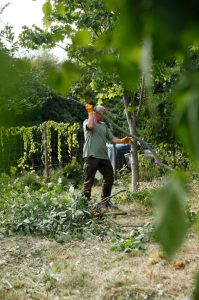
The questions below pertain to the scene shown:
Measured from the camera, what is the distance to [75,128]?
13.5 meters

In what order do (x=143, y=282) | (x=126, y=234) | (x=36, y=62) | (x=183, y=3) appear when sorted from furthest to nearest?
(x=126, y=234), (x=143, y=282), (x=36, y=62), (x=183, y=3)

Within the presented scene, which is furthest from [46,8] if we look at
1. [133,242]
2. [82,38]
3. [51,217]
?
[51,217]

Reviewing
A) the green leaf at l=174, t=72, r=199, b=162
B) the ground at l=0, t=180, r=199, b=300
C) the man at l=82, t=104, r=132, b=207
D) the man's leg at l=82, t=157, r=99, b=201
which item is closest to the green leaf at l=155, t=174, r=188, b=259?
the green leaf at l=174, t=72, r=199, b=162

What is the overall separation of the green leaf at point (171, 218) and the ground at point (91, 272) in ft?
8.30

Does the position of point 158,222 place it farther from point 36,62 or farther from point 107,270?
point 107,270

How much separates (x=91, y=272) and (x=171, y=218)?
374 centimetres

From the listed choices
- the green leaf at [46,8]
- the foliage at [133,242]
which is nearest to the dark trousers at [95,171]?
the foliage at [133,242]

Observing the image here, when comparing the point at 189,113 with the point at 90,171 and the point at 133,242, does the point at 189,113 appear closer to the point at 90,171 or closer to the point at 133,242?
the point at 133,242

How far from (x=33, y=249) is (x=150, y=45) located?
4.77 metres

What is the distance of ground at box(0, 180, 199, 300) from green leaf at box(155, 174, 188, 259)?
8.30 feet

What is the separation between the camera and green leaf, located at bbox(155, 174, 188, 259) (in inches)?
13.1

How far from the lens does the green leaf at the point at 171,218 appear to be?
0.33 metres

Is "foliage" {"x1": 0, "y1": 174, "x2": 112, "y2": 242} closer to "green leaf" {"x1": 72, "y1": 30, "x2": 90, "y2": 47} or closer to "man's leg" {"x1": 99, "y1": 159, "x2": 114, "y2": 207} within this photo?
"man's leg" {"x1": 99, "y1": 159, "x2": 114, "y2": 207}

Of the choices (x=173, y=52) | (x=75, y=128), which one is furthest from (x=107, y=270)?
(x=75, y=128)
